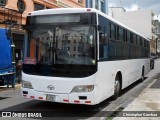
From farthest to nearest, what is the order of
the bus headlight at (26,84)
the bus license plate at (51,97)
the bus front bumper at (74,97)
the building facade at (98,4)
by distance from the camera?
the building facade at (98,4) → the bus headlight at (26,84) → the bus license plate at (51,97) → the bus front bumper at (74,97)

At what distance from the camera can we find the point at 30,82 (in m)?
8.82

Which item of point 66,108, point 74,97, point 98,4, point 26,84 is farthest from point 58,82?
point 98,4

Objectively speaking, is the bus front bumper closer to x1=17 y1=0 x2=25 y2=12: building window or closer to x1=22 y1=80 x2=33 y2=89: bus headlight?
x1=22 y1=80 x2=33 y2=89: bus headlight

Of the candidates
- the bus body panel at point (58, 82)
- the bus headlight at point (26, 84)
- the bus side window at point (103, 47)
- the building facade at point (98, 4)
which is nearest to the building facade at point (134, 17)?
the building facade at point (98, 4)

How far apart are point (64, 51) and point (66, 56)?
0.15 metres

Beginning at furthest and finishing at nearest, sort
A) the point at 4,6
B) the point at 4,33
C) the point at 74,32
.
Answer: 1. the point at 4,6
2. the point at 4,33
3. the point at 74,32

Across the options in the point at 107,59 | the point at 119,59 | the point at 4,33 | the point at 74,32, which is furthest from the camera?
the point at 4,33

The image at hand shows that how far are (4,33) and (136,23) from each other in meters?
78.2

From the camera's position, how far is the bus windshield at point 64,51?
8281mm

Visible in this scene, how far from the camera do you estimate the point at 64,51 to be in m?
8.42

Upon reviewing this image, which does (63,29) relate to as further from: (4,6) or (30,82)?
(4,6)

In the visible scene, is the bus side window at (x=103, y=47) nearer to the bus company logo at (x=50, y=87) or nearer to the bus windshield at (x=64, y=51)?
the bus windshield at (x=64, y=51)

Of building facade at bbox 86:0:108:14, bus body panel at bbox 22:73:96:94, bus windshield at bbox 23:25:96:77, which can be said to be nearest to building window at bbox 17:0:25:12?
bus windshield at bbox 23:25:96:77

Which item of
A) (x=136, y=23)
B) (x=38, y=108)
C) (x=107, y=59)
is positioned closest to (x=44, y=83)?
(x=38, y=108)
